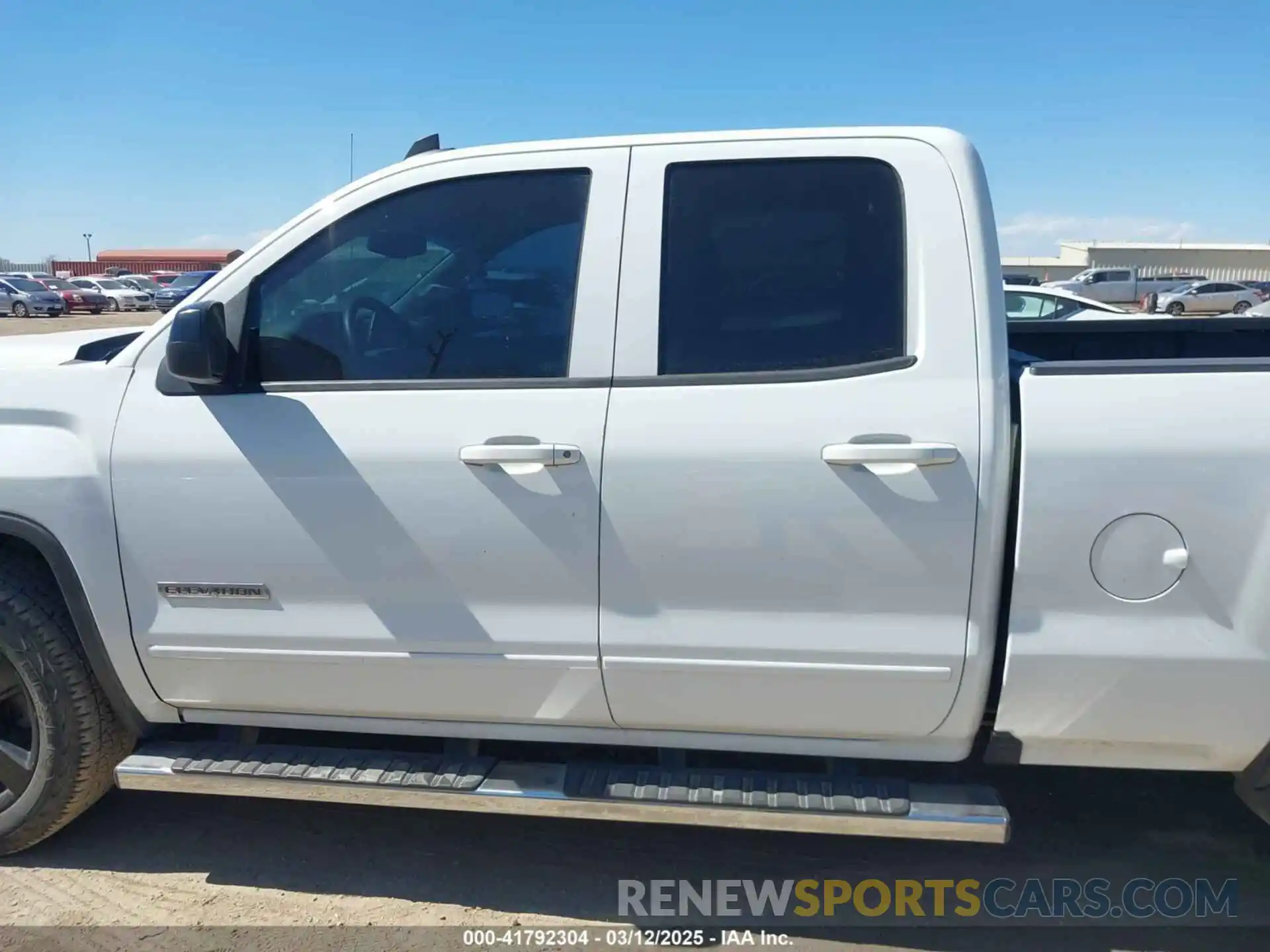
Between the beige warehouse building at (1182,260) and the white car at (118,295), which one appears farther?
the beige warehouse building at (1182,260)

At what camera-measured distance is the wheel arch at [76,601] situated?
2680 millimetres

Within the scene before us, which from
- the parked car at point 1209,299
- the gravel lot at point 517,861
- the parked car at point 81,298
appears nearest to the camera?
the gravel lot at point 517,861

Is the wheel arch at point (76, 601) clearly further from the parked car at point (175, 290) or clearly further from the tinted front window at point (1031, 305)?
the parked car at point (175, 290)

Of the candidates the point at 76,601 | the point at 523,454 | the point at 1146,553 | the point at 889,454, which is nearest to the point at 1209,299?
the point at 1146,553

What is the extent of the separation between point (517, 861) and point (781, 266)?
6.57ft

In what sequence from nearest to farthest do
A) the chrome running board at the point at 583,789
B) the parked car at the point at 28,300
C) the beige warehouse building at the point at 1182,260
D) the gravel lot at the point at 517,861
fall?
the chrome running board at the point at 583,789 < the gravel lot at the point at 517,861 < the parked car at the point at 28,300 < the beige warehouse building at the point at 1182,260

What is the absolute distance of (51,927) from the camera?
107 inches

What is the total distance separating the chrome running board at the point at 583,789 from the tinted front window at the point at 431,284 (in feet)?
3.64

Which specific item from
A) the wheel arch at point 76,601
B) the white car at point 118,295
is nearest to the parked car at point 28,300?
the white car at point 118,295

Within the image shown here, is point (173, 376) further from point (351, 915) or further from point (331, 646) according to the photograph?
point (351, 915)

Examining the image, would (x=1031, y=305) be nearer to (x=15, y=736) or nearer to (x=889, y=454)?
(x=889, y=454)

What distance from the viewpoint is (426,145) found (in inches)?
115

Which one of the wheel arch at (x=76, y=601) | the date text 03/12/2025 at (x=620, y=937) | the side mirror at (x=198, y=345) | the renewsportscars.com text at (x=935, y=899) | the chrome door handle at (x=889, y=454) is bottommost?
the date text 03/12/2025 at (x=620, y=937)

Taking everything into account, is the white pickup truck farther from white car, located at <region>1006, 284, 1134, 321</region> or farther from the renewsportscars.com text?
white car, located at <region>1006, 284, 1134, 321</region>
